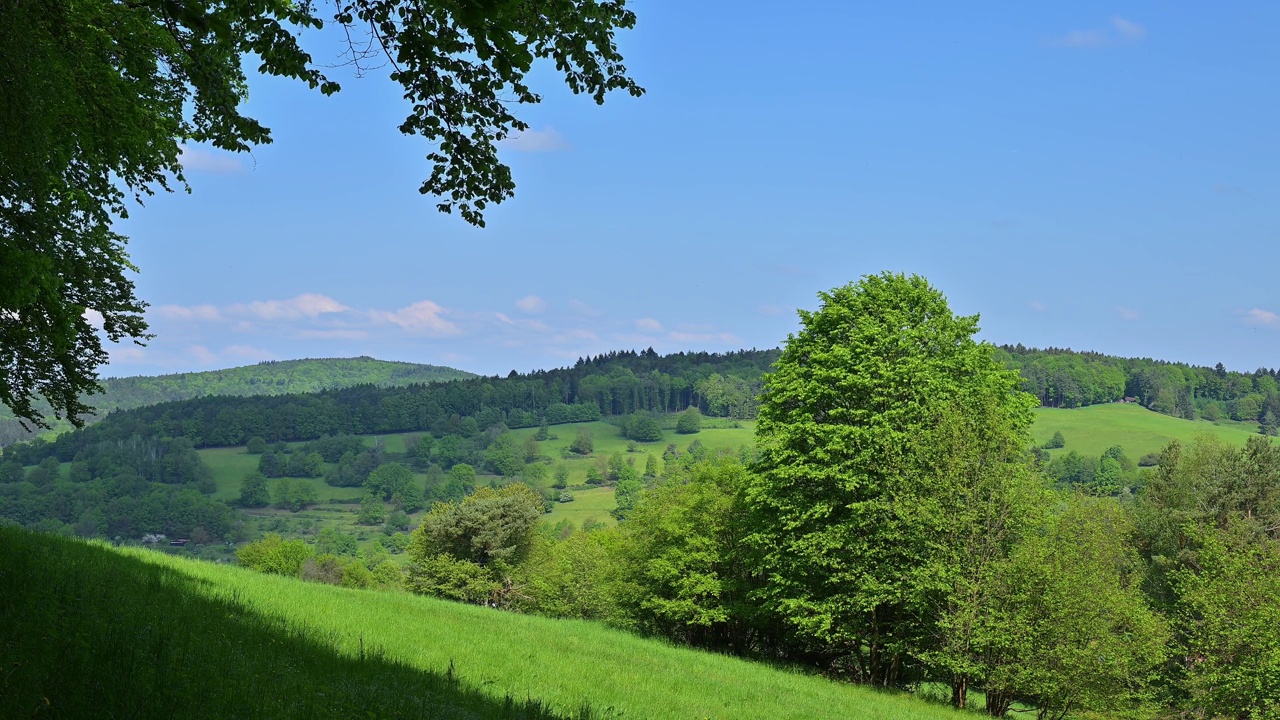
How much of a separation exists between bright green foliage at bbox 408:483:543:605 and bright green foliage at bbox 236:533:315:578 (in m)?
32.3

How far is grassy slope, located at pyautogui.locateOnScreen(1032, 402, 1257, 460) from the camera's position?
15588 centimetres

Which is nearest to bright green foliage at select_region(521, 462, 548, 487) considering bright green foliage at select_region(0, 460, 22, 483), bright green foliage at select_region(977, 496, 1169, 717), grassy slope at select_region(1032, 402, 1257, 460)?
bright green foliage at select_region(0, 460, 22, 483)

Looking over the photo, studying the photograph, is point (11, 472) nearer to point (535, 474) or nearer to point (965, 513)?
point (535, 474)

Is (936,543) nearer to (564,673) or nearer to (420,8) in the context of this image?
(564,673)

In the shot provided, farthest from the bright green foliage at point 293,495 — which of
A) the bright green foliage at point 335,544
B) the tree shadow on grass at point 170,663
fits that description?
the tree shadow on grass at point 170,663

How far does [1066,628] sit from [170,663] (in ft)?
75.3

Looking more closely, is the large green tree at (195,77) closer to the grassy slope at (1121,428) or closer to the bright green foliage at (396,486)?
the grassy slope at (1121,428)

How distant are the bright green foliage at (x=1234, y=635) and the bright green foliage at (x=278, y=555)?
76.1 m

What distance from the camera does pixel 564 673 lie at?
47.5ft

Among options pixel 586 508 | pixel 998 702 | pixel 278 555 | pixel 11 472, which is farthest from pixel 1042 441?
pixel 11 472

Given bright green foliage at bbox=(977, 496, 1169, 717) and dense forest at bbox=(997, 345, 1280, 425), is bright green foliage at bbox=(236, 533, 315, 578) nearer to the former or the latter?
bright green foliage at bbox=(977, 496, 1169, 717)

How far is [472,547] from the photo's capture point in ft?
191

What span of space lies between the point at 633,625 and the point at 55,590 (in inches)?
1208

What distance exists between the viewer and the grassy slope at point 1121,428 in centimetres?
15588
